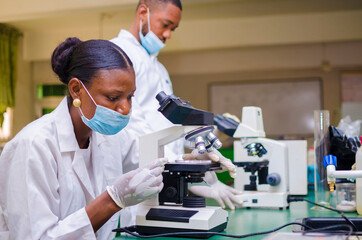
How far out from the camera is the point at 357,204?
1557 mm

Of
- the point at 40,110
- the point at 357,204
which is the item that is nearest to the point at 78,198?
the point at 357,204

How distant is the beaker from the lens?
1776mm

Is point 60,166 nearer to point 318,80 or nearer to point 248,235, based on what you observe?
point 248,235

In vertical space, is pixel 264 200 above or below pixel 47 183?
below

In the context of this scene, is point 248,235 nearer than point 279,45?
Yes

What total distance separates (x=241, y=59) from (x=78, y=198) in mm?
5865

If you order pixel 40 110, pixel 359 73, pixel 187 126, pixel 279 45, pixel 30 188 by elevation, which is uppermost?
pixel 279 45

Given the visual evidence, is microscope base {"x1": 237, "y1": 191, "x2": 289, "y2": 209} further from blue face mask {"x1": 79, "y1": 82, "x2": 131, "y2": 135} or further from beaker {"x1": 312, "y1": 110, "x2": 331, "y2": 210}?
blue face mask {"x1": 79, "y1": 82, "x2": 131, "y2": 135}

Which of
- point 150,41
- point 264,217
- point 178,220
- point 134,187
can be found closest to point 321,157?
point 264,217

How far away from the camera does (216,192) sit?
164 centimetres

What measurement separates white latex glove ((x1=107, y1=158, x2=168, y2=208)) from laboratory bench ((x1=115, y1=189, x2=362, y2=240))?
138 millimetres

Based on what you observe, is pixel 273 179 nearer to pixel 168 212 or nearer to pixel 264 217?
pixel 264 217

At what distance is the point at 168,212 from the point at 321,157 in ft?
2.82

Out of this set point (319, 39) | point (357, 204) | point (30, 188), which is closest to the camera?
point (30, 188)
